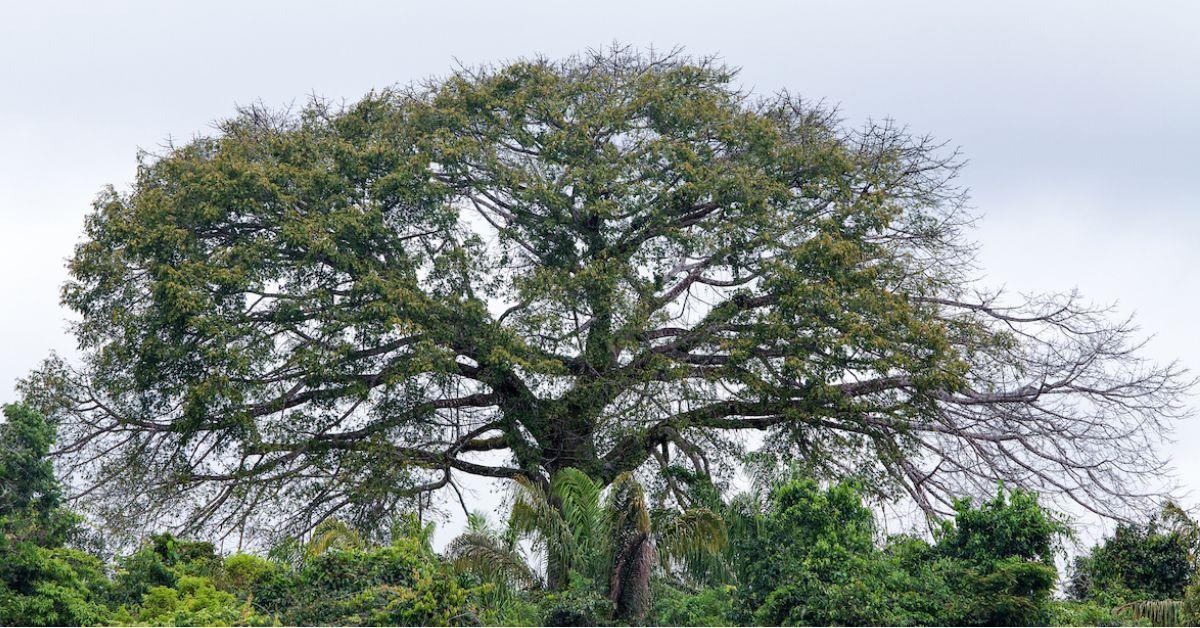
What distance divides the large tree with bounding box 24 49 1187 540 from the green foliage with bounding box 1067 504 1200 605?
366cm

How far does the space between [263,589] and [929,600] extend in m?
7.17

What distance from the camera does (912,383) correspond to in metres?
19.1

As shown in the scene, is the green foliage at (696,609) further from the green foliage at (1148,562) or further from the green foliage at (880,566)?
the green foliage at (1148,562)

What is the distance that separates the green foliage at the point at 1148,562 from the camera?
15305 millimetres

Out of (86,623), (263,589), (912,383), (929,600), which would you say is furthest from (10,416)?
(912,383)

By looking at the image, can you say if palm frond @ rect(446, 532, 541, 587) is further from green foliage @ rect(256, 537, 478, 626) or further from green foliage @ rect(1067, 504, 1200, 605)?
green foliage @ rect(1067, 504, 1200, 605)

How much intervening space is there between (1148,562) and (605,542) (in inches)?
260

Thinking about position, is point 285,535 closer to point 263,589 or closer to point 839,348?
point 263,589

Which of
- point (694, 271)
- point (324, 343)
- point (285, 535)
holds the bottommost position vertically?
point (285, 535)

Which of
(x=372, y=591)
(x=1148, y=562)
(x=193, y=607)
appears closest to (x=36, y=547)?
(x=193, y=607)

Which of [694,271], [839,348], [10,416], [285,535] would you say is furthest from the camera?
[694,271]

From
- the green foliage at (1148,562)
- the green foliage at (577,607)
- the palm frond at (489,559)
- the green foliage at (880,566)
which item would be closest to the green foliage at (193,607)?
the palm frond at (489,559)

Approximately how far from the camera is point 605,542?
1521cm

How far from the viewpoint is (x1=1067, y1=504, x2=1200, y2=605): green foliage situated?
603 inches
